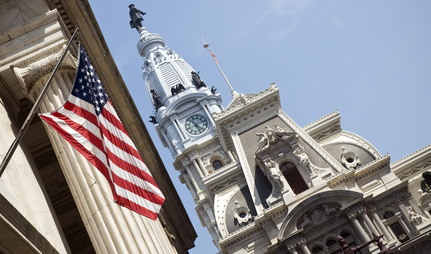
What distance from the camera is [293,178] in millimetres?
44250

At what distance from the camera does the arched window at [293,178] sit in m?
43.4

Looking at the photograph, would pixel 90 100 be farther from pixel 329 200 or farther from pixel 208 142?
pixel 208 142

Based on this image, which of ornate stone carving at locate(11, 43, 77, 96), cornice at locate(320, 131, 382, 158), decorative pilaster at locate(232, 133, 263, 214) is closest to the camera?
ornate stone carving at locate(11, 43, 77, 96)

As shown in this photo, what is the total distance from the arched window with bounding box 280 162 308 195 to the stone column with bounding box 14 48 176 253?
2997cm

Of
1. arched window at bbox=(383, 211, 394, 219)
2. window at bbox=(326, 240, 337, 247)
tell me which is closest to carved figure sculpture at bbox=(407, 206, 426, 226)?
arched window at bbox=(383, 211, 394, 219)

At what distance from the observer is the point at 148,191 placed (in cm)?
1312

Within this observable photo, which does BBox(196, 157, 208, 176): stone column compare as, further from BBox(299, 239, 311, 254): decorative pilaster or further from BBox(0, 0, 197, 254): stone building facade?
BBox(0, 0, 197, 254): stone building facade

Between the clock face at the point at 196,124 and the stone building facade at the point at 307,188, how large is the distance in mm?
28708

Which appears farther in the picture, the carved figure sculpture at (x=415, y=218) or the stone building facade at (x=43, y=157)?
the carved figure sculpture at (x=415, y=218)

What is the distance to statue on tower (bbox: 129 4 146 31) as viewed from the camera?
4400 inches

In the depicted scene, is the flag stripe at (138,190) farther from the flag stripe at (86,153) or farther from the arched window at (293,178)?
the arched window at (293,178)

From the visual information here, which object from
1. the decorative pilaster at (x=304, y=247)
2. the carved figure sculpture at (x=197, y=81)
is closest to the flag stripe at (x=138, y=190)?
the decorative pilaster at (x=304, y=247)

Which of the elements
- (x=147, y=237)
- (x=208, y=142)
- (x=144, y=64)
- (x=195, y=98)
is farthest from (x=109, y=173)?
(x=144, y=64)

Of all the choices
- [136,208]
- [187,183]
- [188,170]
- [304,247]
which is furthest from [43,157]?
[187,183]
